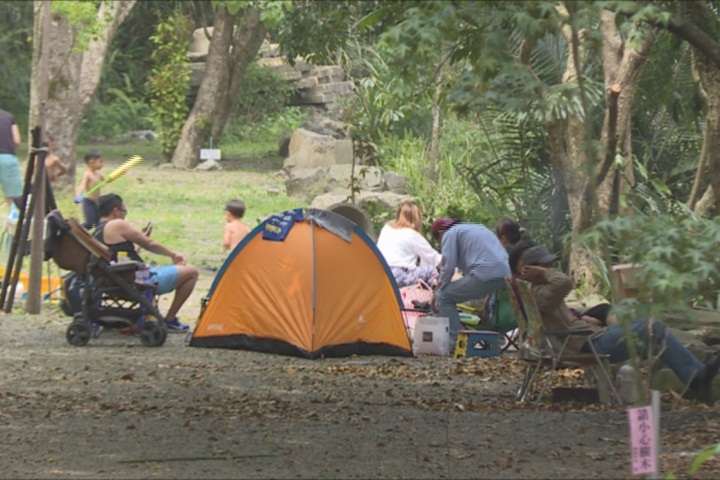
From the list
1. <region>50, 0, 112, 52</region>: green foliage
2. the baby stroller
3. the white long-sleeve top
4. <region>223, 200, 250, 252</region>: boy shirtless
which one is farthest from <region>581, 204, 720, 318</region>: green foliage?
<region>50, 0, 112, 52</region>: green foliage

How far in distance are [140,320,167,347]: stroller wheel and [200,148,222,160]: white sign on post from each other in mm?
16538

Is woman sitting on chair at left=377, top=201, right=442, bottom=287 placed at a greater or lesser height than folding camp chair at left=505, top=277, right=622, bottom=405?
greater

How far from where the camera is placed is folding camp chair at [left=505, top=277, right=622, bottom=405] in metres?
9.65

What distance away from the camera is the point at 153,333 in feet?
42.4

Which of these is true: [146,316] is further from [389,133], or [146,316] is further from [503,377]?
[389,133]

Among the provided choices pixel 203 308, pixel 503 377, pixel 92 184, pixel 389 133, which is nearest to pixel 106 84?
pixel 389 133

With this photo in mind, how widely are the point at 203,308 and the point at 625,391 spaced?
15.5 feet

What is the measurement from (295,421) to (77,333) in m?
4.34

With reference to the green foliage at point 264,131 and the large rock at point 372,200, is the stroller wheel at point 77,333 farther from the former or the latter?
the green foliage at point 264,131

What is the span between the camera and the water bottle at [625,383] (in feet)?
31.6

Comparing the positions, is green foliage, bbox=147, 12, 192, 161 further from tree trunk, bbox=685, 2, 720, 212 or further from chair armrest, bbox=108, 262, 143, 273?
tree trunk, bbox=685, 2, 720, 212

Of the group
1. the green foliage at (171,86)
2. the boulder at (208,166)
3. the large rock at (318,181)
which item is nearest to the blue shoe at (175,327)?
the large rock at (318,181)

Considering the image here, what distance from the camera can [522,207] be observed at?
1764 cm

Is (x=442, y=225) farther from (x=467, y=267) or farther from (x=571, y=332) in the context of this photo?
(x=571, y=332)
